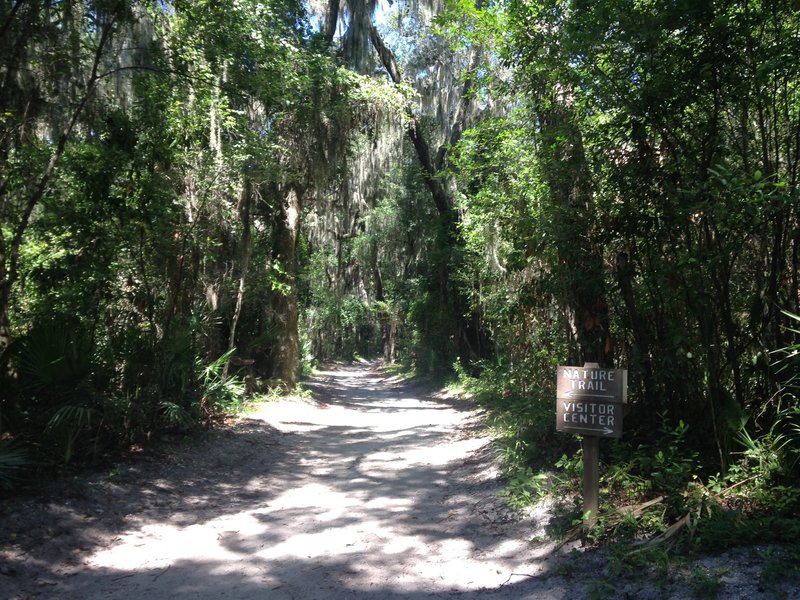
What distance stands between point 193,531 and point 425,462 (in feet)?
13.8

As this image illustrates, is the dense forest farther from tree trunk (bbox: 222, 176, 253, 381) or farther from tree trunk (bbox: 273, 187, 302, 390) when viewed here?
tree trunk (bbox: 273, 187, 302, 390)

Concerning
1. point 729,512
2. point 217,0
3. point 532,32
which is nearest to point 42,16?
point 217,0

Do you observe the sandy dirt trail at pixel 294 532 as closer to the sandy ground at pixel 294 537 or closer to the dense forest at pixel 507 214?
the sandy ground at pixel 294 537

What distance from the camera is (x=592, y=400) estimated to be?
5.36 metres

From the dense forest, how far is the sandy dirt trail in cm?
77

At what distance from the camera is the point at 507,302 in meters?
12.2

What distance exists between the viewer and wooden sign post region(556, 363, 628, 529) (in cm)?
523

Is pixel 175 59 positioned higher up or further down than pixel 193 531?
higher up

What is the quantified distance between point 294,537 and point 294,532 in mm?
163

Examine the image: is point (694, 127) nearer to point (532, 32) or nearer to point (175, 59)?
point (532, 32)

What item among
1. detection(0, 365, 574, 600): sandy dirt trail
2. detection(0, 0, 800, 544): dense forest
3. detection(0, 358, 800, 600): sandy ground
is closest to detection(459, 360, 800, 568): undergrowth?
detection(0, 0, 800, 544): dense forest

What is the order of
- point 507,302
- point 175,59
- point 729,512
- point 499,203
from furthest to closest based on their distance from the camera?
point 507,302
point 499,203
point 175,59
point 729,512

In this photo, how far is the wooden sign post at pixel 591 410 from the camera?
523cm

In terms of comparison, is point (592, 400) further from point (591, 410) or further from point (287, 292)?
point (287, 292)
